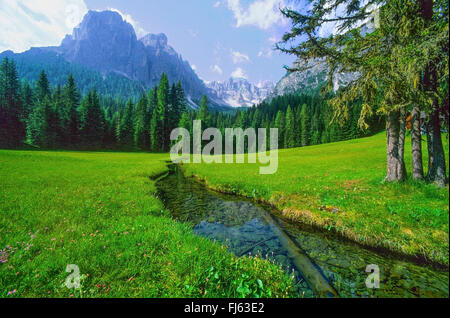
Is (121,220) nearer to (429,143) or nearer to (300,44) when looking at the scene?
(429,143)

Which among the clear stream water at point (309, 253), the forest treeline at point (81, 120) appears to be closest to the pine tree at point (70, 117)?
the forest treeline at point (81, 120)

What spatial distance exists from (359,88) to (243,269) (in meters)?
8.74

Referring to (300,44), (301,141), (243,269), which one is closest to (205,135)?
(301,141)

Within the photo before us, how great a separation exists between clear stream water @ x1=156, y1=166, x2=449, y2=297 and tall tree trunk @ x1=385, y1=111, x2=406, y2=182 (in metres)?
3.89

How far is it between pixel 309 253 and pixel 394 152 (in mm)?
6301

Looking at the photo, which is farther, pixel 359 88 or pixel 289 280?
pixel 359 88

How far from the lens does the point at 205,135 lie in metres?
74.5

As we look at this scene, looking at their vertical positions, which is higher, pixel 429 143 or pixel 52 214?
pixel 429 143

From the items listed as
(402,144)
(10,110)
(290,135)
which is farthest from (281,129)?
(10,110)

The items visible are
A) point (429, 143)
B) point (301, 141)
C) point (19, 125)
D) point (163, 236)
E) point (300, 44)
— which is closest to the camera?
point (429, 143)

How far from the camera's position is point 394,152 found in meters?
8.26

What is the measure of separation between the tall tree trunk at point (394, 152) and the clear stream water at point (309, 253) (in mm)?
3893

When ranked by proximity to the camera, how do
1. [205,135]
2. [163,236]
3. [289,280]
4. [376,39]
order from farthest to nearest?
[205,135], [376,39], [163,236], [289,280]

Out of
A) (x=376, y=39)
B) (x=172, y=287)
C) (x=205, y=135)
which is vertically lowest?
(x=172, y=287)
